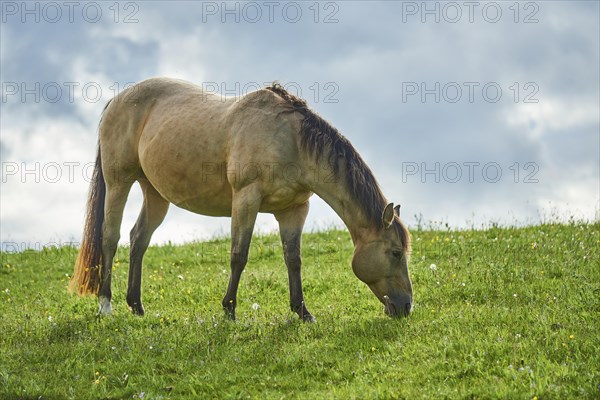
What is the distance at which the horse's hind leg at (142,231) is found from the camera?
11.1 metres

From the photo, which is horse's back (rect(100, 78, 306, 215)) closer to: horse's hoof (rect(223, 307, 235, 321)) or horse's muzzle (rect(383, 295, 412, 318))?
horse's hoof (rect(223, 307, 235, 321))

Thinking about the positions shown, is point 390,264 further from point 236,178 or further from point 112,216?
point 112,216

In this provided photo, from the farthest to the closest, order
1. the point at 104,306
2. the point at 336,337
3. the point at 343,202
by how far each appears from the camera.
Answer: the point at 104,306 → the point at 343,202 → the point at 336,337

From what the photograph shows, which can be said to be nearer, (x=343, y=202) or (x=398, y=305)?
(x=398, y=305)

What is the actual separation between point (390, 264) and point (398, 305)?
1.73ft

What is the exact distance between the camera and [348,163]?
920 centimetres

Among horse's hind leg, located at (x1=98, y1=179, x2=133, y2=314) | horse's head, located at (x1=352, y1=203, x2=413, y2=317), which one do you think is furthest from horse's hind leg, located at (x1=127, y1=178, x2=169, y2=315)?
horse's head, located at (x1=352, y1=203, x2=413, y2=317)

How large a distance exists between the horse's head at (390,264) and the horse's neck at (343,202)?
15 centimetres

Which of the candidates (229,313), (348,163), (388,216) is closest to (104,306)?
(229,313)

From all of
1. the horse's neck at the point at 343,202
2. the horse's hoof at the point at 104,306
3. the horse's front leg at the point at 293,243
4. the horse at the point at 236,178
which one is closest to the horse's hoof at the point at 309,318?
the horse at the point at 236,178

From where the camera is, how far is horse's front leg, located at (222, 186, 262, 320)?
921cm

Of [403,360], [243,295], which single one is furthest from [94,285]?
[403,360]

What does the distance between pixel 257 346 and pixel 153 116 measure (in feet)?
14.1

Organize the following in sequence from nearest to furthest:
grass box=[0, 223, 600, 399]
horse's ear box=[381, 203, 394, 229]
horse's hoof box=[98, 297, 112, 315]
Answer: grass box=[0, 223, 600, 399] → horse's ear box=[381, 203, 394, 229] → horse's hoof box=[98, 297, 112, 315]
